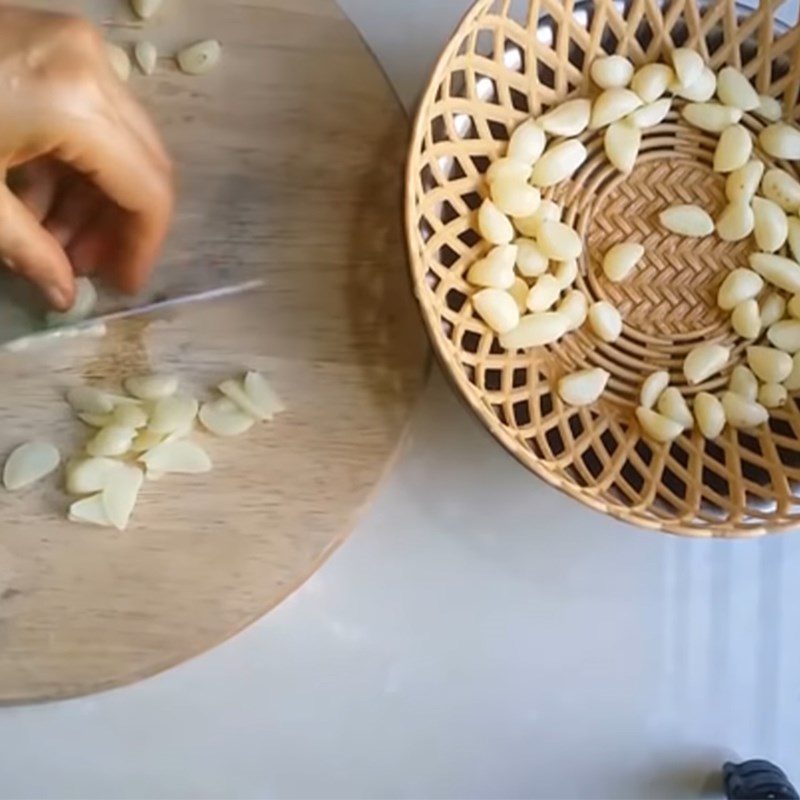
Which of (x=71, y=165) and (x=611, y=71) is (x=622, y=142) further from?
(x=71, y=165)

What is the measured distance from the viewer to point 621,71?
661mm

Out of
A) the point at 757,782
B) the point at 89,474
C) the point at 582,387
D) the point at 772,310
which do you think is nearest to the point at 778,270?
the point at 772,310

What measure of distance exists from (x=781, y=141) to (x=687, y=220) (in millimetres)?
64

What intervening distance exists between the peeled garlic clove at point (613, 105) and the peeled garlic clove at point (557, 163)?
19 millimetres

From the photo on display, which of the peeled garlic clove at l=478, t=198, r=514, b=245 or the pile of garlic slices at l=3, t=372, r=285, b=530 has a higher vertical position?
the peeled garlic clove at l=478, t=198, r=514, b=245

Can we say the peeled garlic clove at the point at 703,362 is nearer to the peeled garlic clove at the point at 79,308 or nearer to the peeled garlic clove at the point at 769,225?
the peeled garlic clove at the point at 769,225

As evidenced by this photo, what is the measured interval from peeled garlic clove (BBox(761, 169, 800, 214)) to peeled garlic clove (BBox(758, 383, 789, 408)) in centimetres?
9

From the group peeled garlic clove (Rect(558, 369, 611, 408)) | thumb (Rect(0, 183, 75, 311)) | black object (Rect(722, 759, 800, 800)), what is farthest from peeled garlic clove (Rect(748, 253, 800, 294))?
thumb (Rect(0, 183, 75, 311))

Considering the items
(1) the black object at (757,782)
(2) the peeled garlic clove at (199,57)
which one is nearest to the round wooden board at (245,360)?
(2) the peeled garlic clove at (199,57)

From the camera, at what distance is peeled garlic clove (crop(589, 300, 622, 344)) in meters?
0.65

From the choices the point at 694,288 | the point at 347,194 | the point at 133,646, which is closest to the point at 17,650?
the point at 133,646

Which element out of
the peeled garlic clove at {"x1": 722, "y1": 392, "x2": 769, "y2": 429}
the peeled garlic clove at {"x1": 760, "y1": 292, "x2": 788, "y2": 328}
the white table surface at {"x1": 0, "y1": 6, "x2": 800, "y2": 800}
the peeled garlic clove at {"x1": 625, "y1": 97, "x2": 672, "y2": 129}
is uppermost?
the peeled garlic clove at {"x1": 625, "y1": 97, "x2": 672, "y2": 129}

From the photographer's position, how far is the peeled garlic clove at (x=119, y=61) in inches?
25.2

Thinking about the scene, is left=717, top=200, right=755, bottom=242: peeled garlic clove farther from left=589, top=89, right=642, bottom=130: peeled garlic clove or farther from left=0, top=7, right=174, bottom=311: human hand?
left=0, top=7, right=174, bottom=311: human hand
